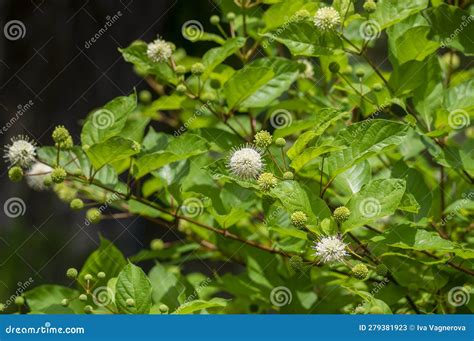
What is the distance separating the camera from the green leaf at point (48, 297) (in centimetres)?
180

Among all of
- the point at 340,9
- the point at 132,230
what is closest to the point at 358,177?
the point at 340,9

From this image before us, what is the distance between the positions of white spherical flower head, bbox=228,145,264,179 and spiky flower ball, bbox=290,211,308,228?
0.58 feet

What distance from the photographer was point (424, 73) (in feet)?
5.71

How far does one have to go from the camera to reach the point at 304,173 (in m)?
1.66

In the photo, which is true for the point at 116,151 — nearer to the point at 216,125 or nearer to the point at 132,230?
the point at 216,125

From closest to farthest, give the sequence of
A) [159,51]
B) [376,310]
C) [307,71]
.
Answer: [376,310] → [159,51] → [307,71]

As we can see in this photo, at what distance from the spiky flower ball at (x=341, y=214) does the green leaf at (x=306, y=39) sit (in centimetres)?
45

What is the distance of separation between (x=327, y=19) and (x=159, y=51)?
0.48 m

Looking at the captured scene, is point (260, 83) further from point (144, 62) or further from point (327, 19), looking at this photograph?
point (144, 62)

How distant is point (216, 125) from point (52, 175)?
603 mm

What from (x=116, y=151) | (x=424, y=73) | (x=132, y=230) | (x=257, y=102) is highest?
(x=424, y=73)

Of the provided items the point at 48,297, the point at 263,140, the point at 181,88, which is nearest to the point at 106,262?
the point at 48,297

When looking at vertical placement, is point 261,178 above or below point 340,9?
below

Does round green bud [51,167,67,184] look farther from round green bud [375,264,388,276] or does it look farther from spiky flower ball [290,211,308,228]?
round green bud [375,264,388,276]
